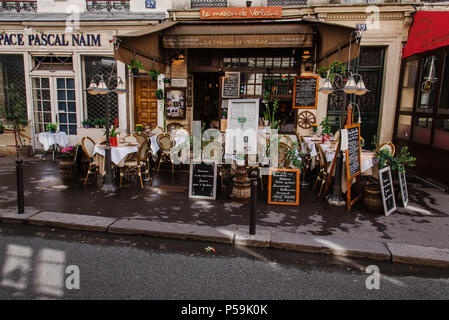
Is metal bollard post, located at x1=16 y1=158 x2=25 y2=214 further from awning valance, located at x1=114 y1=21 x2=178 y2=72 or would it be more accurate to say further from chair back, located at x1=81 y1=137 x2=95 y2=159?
awning valance, located at x1=114 y1=21 x2=178 y2=72

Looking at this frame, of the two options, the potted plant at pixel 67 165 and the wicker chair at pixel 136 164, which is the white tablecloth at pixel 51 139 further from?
the wicker chair at pixel 136 164

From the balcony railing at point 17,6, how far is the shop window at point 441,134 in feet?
42.9

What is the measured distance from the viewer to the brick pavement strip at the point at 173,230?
447cm

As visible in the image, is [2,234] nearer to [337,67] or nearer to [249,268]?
[249,268]

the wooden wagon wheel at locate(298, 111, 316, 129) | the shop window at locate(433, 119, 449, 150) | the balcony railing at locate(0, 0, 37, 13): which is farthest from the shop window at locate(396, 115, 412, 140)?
the balcony railing at locate(0, 0, 37, 13)

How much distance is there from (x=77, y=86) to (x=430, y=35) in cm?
1067

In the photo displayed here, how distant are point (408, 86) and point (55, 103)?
11.6 metres

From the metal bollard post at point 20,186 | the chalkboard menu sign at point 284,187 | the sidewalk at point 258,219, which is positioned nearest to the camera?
the sidewalk at point 258,219

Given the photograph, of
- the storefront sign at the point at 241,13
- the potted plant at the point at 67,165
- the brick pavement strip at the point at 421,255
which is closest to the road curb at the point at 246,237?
the brick pavement strip at the point at 421,255

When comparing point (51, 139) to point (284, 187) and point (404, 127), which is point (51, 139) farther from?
point (404, 127)

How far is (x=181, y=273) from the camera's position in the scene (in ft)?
11.7

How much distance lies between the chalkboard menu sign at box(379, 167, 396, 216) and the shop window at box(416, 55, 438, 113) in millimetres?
3514

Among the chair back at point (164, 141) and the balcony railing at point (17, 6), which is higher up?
the balcony railing at point (17, 6)

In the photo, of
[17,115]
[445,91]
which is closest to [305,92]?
[445,91]
